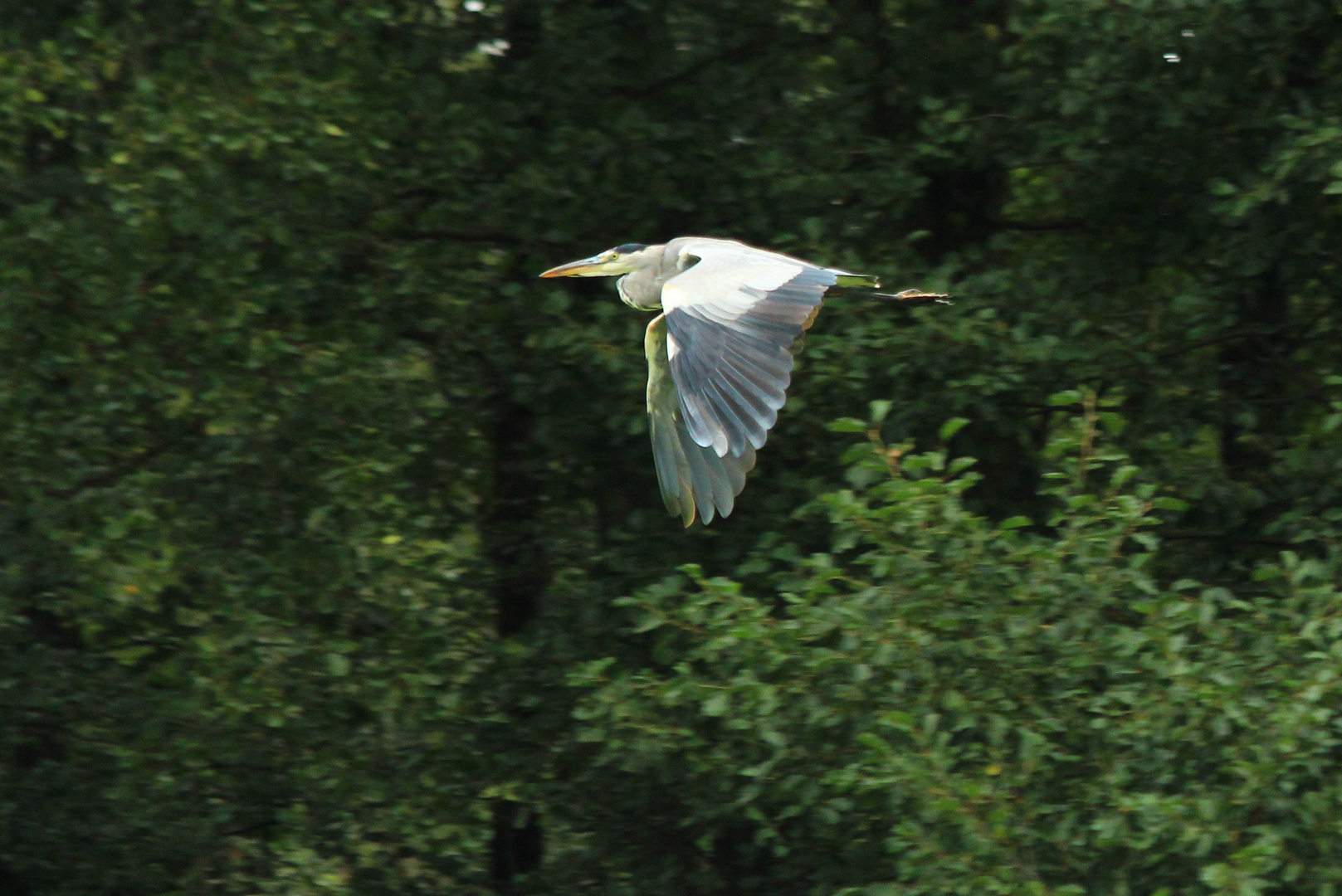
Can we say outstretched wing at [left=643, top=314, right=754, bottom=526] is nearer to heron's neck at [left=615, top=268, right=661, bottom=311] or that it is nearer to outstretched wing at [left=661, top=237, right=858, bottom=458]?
outstretched wing at [left=661, top=237, right=858, bottom=458]

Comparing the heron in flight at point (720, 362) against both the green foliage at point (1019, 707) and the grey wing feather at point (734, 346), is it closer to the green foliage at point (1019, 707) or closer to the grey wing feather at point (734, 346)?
the grey wing feather at point (734, 346)

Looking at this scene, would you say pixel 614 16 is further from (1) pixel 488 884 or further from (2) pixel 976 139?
(1) pixel 488 884

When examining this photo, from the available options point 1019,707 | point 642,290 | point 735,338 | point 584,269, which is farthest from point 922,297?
point 735,338

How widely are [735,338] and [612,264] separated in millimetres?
1535

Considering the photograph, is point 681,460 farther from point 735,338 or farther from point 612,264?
point 612,264

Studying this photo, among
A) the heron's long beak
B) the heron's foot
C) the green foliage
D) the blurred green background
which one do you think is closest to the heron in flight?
the heron's foot

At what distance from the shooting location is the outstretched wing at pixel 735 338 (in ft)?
12.5

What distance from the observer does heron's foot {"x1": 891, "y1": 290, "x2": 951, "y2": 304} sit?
524 centimetres

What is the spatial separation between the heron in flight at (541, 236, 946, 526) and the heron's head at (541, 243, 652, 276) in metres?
0.39

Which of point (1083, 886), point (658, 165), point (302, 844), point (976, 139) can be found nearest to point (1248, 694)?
point (1083, 886)

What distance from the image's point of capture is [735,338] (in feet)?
13.3

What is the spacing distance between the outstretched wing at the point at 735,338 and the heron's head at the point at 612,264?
0.73 metres

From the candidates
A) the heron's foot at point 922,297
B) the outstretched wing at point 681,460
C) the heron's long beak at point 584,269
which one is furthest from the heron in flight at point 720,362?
the heron's long beak at point 584,269

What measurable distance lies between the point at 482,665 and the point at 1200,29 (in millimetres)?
3309
